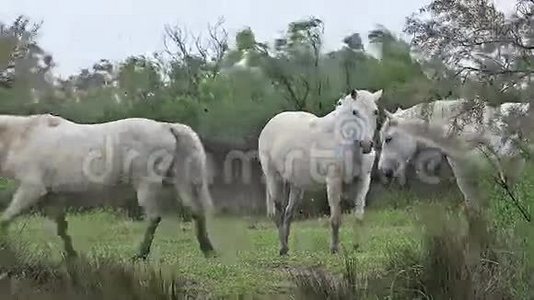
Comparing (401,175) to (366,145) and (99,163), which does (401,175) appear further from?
(99,163)

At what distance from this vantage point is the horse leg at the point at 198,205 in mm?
7625

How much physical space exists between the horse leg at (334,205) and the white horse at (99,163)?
109 centimetres

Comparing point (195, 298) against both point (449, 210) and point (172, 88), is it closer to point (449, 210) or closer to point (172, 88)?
point (449, 210)

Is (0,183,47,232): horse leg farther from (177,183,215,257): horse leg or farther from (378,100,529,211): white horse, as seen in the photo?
(378,100,529,211): white horse

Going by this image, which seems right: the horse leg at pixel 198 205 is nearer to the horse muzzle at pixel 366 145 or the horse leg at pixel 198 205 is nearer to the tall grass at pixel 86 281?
the horse muzzle at pixel 366 145

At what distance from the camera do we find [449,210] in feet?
17.1

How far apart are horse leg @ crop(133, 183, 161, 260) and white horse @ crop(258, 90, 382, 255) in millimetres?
1117

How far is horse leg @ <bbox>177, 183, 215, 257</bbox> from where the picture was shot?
762 centimetres

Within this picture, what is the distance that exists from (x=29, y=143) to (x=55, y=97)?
1.95 m

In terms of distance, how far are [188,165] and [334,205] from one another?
4.51ft

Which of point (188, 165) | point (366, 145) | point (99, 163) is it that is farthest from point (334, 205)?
point (99, 163)

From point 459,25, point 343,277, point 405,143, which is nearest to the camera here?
point 343,277

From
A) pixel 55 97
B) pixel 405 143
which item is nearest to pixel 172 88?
pixel 55 97

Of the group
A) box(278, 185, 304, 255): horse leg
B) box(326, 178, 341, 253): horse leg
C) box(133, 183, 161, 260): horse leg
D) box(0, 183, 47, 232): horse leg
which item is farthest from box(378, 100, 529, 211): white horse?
box(0, 183, 47, 232): horse leg
